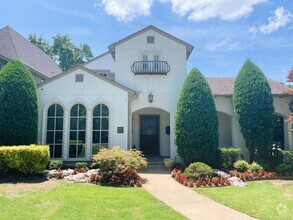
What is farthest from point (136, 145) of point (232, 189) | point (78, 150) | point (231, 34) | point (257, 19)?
point (257, 19)

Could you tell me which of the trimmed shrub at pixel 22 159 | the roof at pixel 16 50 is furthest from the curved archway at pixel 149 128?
the roof at pixel 16 50

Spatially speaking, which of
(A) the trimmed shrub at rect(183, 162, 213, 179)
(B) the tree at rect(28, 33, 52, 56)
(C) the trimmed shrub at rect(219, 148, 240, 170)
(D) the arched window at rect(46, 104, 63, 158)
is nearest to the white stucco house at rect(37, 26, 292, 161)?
(D) the arched window at rect(46, 104, 63, 158)

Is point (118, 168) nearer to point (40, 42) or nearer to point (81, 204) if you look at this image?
point (81, 204)

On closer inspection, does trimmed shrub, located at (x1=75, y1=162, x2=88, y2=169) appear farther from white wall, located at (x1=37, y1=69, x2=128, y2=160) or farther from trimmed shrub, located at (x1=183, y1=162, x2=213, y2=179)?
trimmed shrub, located at (x1=183, y1=162, x2=213, y2=179)

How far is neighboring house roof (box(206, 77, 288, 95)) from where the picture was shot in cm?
1472

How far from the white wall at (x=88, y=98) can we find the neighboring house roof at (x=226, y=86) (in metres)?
6.05

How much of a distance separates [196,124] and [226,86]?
5.24m

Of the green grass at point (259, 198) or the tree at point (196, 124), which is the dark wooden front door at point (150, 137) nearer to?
the tree at point (196, 124)

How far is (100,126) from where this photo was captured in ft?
42.4

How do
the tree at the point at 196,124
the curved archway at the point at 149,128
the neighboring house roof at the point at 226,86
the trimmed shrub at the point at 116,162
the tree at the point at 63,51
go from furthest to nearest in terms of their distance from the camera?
the tree at the point at 63,51, the curved archway at the point at 149,128, the neighboring house roof at the point at 226,86, the tree at the point at 196,124, the trimmed shrub at the point at 116,162

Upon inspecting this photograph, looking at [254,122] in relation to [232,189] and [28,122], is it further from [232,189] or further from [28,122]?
[28,122]

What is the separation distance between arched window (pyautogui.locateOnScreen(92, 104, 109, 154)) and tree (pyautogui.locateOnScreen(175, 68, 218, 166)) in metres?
3.84

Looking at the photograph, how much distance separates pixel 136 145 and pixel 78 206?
9.66 m

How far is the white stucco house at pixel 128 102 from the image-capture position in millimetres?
12812
